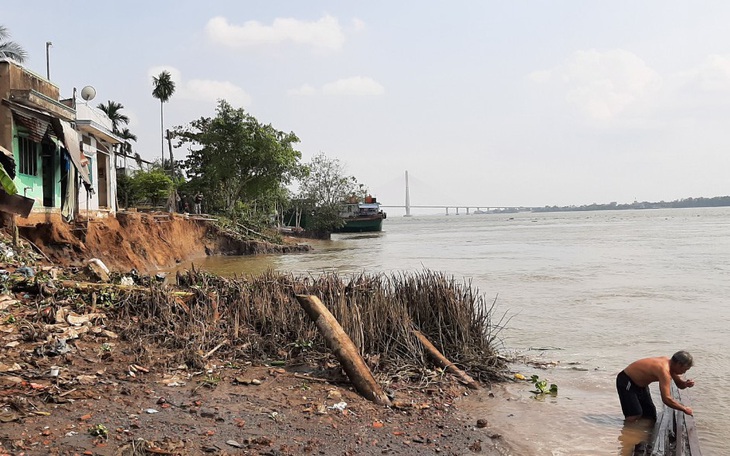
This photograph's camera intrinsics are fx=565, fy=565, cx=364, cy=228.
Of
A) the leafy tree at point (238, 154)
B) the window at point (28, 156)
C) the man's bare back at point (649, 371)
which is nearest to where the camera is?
the man's bare back at point (649, 371)

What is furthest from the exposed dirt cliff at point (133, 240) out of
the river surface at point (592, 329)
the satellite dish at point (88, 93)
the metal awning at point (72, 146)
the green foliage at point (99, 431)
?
the green foliage at point (99, 431)

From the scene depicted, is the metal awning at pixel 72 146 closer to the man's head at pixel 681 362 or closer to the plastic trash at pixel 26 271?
the plastic trash at pixel 26 271

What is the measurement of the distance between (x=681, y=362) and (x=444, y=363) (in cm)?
255

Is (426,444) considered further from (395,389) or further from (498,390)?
(498,390)

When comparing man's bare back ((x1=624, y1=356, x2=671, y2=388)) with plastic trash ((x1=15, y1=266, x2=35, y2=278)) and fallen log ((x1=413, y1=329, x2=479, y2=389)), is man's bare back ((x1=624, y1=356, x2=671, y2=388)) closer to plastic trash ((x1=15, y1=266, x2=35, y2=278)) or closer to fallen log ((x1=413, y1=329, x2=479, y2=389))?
fallen log ((x1=413, y1=329, x2=479, y2=389))

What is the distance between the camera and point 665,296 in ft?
50.3

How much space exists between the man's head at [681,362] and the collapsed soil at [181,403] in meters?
2.09

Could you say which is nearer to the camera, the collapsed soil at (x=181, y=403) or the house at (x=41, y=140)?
the collapsed soil at (x=181, y=403)

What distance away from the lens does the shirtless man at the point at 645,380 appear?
19.2 ft

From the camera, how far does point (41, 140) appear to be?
14367 millimetres

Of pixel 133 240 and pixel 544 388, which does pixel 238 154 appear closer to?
pixel 133 240

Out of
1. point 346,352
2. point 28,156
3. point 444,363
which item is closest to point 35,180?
point 28,156

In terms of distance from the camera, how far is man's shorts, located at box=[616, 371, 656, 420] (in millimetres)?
6125

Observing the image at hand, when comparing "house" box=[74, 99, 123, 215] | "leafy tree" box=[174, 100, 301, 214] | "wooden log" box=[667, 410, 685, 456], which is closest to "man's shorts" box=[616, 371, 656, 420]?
"wooden log" box=[667, 410, 685, 456]
